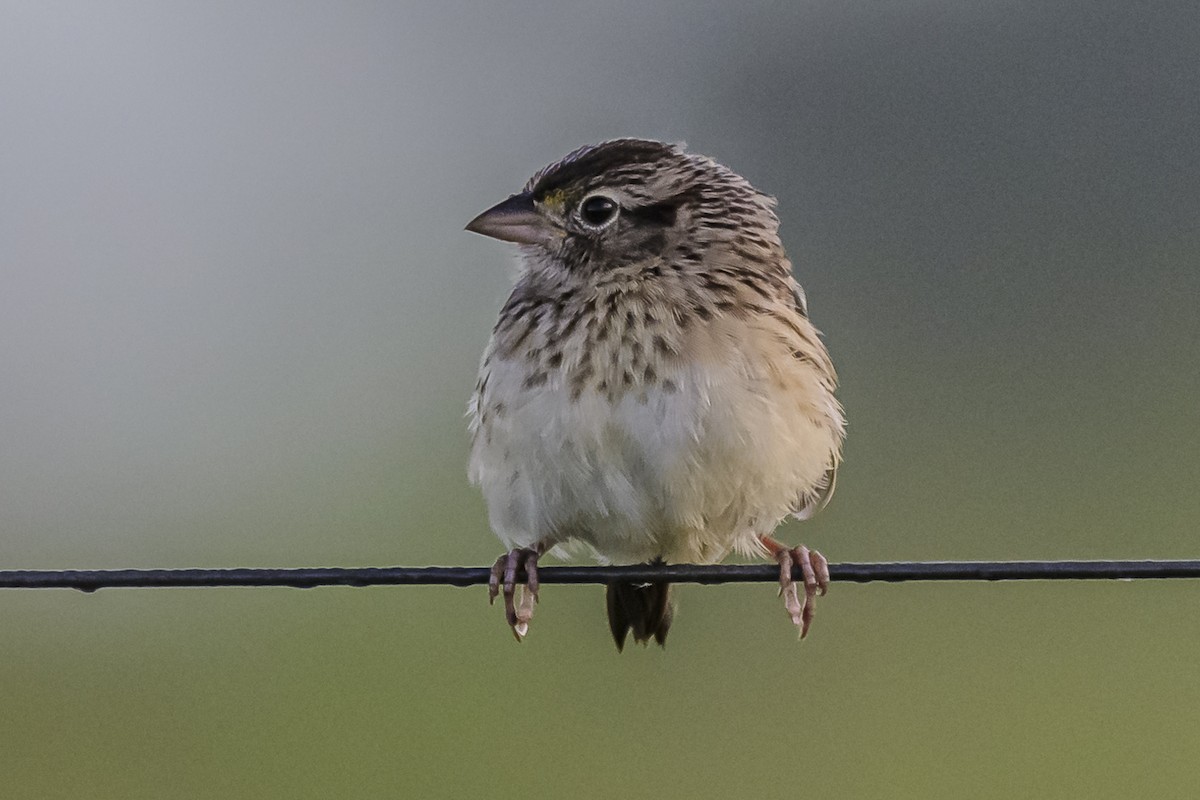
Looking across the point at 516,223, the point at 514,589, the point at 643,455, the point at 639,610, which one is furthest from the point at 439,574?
the point at 639,610

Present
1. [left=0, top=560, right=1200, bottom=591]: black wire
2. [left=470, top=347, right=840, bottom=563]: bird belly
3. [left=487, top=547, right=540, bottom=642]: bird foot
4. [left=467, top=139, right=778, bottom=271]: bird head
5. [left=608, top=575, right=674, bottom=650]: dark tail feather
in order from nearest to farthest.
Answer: [left=0, top=560, right=1200, bottom=591]: black wire → [left=470, top=347, right=840, bottom=563]: bird belly → [left=487, top=547, right=540, bottom=642]: bird foot → [left=467, top=139, right=778, bottom=271]: bird head → [left=608, top=575, right=674, bottom=650]: dark tail feather

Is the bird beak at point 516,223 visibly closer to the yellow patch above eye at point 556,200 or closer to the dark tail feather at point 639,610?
the yellow patch above eye at point 556,200

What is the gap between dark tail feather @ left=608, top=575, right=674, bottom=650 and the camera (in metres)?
5.23

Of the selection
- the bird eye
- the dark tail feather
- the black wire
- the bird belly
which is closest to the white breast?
the bird belly

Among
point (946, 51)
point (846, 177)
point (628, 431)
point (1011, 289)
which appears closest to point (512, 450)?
point (628, 431)

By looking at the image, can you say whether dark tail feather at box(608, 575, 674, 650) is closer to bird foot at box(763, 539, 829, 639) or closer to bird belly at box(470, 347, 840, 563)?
bird belly at box(470, 347, 840, 563)

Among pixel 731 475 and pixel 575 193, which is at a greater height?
pixel 575 193

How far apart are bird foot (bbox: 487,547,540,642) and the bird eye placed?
3.13 feet

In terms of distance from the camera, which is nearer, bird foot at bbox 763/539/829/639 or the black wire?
the black wire

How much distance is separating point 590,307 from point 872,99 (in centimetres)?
1199

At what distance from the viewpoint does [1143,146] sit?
1461 centimetres

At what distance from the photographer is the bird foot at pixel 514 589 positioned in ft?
15.2

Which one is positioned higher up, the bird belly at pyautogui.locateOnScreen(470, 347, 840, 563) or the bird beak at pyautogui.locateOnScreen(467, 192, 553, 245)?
the bird beak at pyautogui.locateOnScreen(467, 192, 553, 245)

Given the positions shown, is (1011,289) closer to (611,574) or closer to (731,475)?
(731,475)
